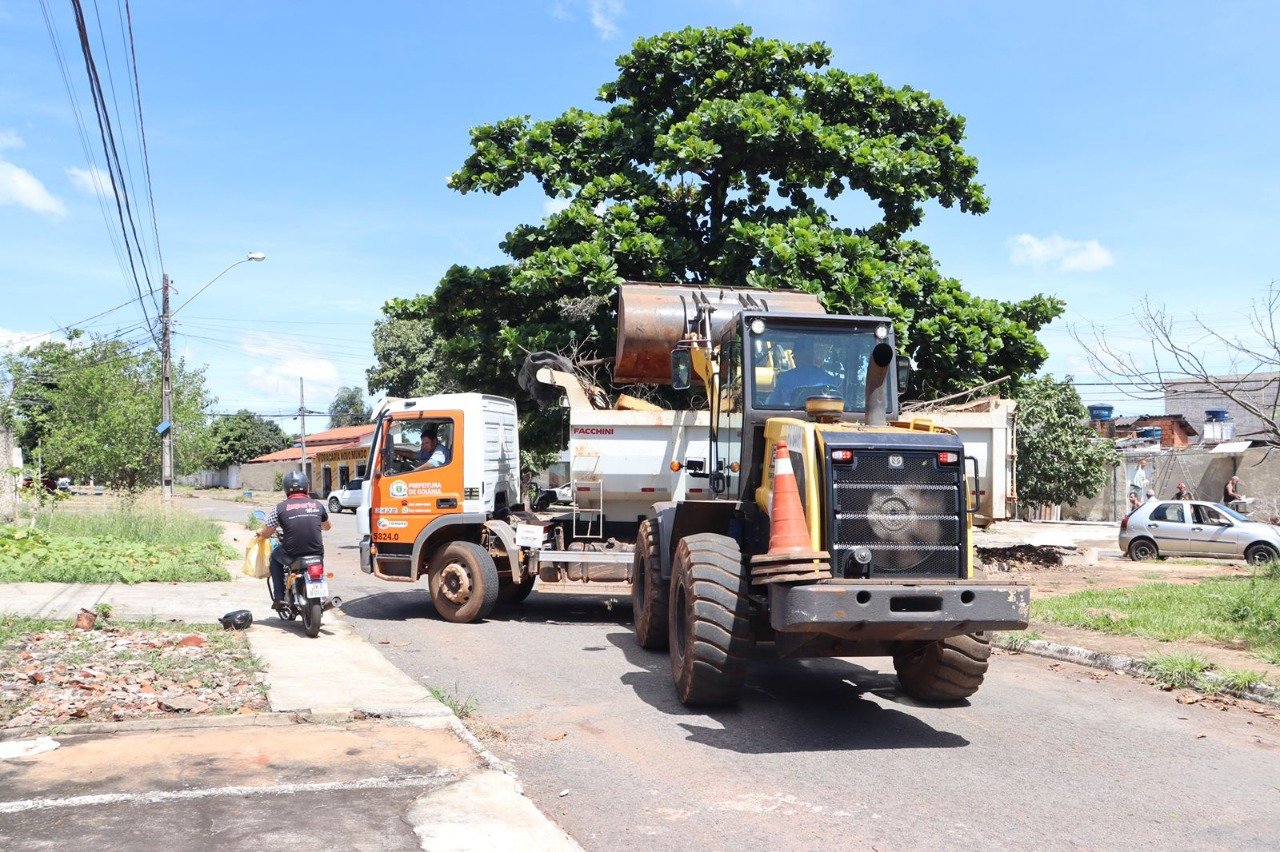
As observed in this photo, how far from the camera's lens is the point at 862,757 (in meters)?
6.93

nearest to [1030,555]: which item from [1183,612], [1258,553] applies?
[1258,553]

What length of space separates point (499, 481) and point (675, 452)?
2.87m

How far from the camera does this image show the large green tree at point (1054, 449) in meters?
29.9

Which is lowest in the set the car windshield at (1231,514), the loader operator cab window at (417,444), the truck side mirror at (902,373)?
the car windshield at (1231,514)

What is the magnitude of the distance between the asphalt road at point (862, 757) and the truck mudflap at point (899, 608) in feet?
2.66

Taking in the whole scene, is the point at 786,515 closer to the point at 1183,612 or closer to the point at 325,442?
the point at 1183,612

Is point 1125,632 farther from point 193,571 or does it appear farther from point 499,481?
point 193,571

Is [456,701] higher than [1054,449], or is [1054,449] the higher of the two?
[1054,449]

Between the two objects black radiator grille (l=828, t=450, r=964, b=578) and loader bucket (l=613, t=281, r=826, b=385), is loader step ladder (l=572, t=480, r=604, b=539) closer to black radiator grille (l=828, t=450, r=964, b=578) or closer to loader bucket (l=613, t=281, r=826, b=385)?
loader bucket (l=613, t=281, r=826, b=385)

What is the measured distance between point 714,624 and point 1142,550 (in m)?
18.2

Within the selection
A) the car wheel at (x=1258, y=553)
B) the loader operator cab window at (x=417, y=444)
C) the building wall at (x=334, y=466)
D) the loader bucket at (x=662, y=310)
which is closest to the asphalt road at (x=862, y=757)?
the loader operator cab window at (x=417, y=444)

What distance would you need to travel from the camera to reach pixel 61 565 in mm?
15461

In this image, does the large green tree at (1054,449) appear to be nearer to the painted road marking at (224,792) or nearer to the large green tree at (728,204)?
the large green tree at (728,204)

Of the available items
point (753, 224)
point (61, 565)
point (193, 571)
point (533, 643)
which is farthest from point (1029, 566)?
point (61, 565)
